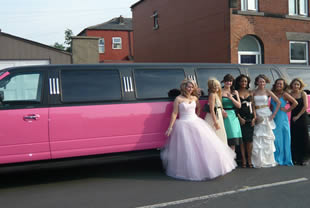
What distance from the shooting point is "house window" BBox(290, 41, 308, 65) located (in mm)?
16109

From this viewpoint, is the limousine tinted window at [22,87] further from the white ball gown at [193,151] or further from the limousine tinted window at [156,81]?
the white ball gown at [193,151]

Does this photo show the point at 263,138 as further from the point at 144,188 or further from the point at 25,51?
the point at 25,51

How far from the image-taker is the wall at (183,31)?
15062 mm

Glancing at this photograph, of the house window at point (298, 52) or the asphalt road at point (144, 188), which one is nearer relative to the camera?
the asphalt road at point (144, 188)

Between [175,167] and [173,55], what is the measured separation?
15134 millimetres

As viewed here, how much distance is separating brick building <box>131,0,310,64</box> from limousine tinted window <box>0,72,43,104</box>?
1109 cm

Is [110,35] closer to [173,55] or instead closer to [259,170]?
[173,55]

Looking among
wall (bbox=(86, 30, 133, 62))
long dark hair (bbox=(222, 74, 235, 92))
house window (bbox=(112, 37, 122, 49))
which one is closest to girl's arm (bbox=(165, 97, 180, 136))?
long dark hair (bbox=(222, 74, 235, 92))

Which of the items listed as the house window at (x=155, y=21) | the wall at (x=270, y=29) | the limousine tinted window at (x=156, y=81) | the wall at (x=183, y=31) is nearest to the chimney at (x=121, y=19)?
the wall at (x=183, y=31)

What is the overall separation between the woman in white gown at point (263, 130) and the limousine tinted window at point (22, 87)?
4002 mm

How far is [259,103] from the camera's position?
235 inches

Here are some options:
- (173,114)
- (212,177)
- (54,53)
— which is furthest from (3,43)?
(212,177)

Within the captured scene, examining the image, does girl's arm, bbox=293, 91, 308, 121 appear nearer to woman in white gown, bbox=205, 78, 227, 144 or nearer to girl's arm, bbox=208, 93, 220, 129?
woman in white gown, bbox=205, 78, 227, 144

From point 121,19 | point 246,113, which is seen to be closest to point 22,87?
point 246,113
